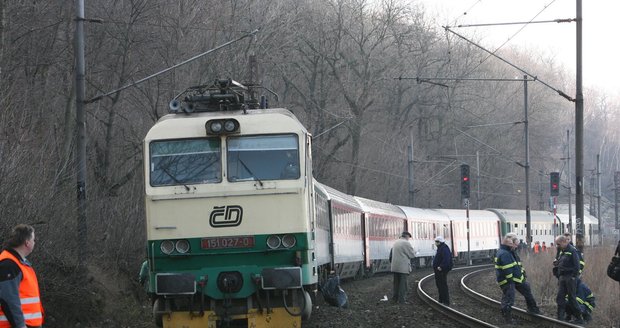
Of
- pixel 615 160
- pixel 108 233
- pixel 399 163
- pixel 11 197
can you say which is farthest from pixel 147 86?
pixel 615 160

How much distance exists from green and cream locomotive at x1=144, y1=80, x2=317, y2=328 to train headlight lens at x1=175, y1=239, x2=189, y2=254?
0.01 metres

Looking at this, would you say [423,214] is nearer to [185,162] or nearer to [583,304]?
[583,304]

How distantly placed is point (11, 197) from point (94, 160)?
504 inches

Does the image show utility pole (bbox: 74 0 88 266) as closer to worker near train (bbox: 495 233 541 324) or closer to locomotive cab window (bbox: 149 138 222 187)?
locomotive cab window (bbox: 149 138 222 187)

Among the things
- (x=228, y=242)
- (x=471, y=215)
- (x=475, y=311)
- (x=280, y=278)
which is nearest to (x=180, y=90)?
(x=475, y=311)

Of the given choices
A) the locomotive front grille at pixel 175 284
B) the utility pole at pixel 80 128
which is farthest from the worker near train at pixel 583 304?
the utility pole at pixel 80 128

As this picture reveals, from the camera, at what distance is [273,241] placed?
1216 centimetres

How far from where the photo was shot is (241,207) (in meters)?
12.2

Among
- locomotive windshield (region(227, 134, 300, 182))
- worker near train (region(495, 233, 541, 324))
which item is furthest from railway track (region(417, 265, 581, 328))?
locomotive windshield (region(227, 134, 300, 182))

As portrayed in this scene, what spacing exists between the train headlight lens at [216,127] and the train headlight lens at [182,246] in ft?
4.98

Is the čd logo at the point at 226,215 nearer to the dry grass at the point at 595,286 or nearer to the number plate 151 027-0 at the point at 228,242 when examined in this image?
the number plate 151 027-0 at the point at 228,242

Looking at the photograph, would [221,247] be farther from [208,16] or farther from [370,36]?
[370,36]

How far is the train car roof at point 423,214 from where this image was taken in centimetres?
4172

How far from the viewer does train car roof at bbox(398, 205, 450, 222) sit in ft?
137
